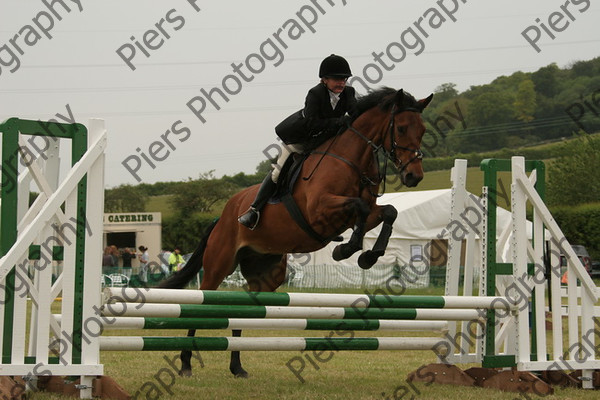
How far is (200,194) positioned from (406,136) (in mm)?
29984

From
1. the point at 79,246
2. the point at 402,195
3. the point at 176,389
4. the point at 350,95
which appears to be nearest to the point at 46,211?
the point at 79,246

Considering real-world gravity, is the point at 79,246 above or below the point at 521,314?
above

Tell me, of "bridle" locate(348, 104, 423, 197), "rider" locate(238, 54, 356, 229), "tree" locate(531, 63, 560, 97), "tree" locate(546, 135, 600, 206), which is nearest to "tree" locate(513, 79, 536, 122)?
"tree" locate(531, 63, 560, 97)

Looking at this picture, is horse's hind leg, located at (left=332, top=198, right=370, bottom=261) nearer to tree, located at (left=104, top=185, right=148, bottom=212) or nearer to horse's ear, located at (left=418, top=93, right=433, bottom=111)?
horse's ear, located at (left=418, top=93, right=433, bottom=111)

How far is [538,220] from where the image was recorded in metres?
5.22

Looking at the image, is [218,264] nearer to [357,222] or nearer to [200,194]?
[357,222]

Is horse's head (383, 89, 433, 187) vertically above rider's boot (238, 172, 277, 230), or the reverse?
horse's head (383, 89, 433, 187)

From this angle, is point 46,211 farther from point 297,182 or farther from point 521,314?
point 521,314

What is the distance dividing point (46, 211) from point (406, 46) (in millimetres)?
4370

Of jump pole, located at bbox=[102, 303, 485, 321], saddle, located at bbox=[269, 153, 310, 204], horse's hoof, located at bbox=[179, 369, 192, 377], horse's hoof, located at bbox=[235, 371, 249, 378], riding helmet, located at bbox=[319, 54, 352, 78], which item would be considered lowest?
horse's hoof, located at bbox=[235, 371, 249, 378]

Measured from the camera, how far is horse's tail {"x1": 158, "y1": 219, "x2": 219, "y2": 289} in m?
6.14

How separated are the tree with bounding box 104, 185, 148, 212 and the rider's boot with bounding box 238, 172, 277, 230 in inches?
1300

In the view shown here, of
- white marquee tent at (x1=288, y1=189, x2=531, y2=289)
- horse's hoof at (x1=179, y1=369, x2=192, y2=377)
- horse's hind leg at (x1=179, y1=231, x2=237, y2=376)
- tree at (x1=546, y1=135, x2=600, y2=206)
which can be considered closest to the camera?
horse's hoof at (x1=179, y1=369, x2=192, y2=377)

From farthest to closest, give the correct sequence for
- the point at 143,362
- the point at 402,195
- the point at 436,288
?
the point at 402,195 → the point at 436,288 → the point at 143,362
